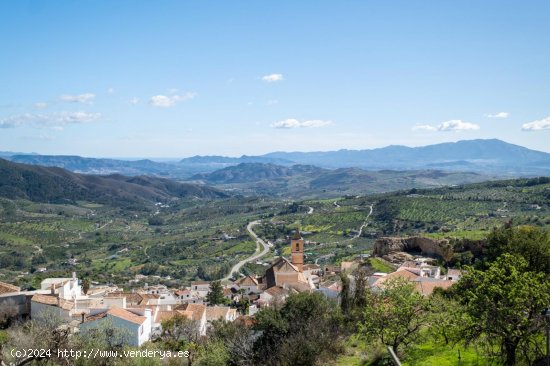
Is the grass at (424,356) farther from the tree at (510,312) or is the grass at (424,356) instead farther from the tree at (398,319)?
the tree at (510,312)

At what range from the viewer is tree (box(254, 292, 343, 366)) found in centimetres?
2228

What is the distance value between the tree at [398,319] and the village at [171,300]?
217 centimetres

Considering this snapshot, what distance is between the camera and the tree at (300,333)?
2228 cm

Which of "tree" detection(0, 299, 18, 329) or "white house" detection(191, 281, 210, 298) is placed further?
"white house" detection(191, 281, 210, 298)

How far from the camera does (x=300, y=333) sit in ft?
78.1

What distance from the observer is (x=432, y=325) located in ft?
68.8

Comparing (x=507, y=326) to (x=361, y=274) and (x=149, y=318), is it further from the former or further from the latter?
(x=149, y=318)

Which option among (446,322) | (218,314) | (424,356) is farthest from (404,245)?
(446,322)

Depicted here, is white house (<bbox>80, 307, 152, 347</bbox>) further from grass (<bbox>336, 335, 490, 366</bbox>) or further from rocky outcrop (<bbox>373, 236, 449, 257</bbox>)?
rocky outcrop (<bbox>373, 236, 449, 257</bbox>)

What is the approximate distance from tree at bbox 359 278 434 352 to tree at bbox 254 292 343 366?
262 centimetres

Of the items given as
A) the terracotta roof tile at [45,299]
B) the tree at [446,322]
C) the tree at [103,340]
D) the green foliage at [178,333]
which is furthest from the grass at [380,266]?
the terracotta roof tile at [45,299]

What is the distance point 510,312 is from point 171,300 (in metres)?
40.6

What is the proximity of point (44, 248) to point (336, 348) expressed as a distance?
12376 cm

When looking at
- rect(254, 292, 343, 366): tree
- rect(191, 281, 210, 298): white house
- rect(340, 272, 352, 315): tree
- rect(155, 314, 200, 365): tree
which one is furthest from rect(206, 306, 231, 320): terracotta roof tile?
rect(191, 281, 210, 298): white house
